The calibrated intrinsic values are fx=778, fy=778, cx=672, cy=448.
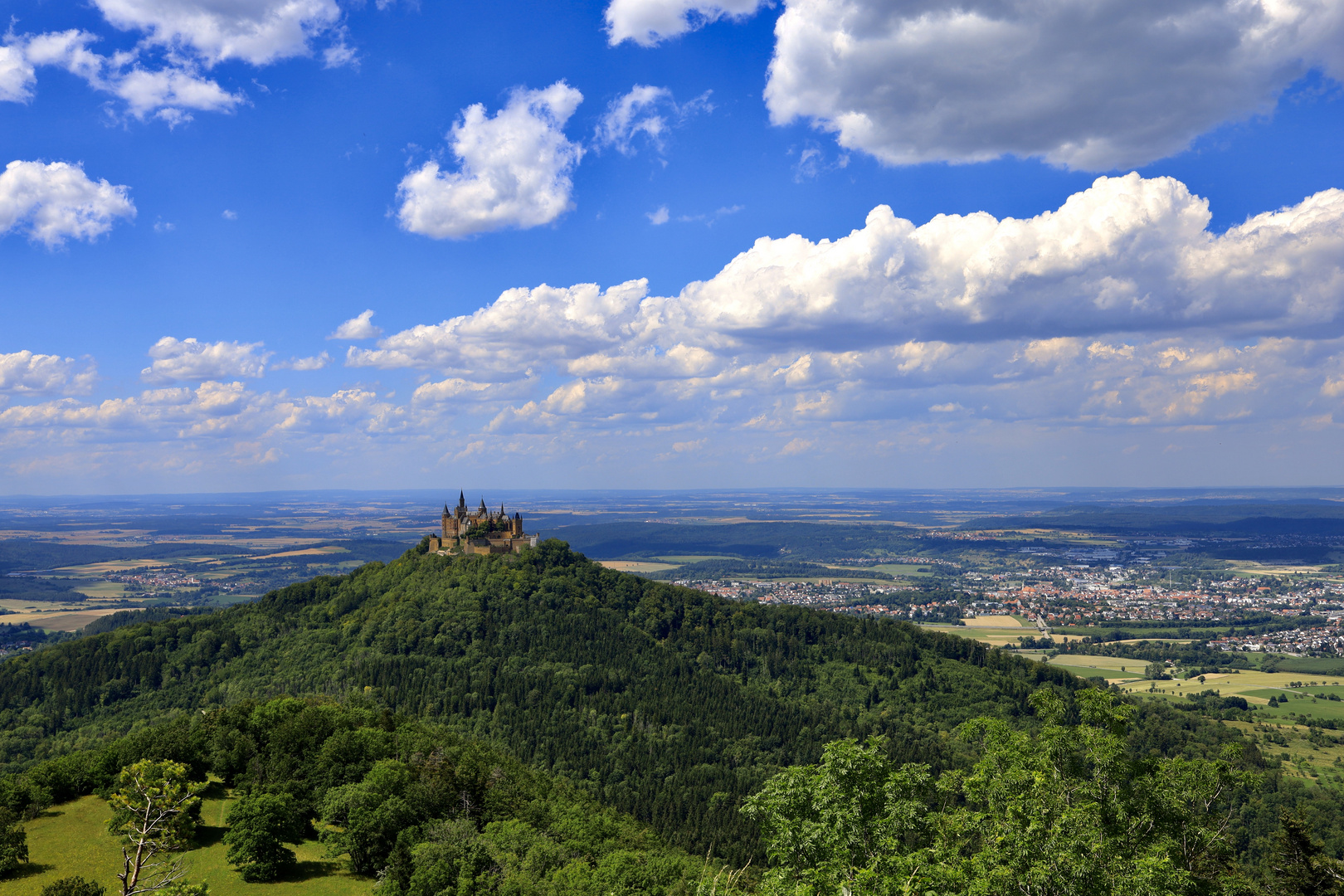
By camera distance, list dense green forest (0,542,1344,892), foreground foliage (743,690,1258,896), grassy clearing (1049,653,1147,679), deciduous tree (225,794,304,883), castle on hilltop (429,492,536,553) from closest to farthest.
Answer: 1. foreground foliage (743,690,1258,896)
2. deciduous tree (225,794,304,883)
3. dense green forest (0,542,1344,892)
4. castle on hilltop (429,492,536,553)
5. grassy clearing (1049,653,1147,679)

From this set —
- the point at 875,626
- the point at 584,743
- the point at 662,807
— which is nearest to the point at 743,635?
the point at 875,626

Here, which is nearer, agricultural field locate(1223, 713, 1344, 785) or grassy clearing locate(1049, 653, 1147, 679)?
agricultural field locate(1223, 713, 1344, 785)

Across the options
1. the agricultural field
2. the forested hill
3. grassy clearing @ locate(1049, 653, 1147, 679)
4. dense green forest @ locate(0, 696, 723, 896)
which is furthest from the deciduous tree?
grassy clearing @ locate(1049, 653, 1147, 679)

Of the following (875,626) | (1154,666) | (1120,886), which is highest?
(1120,886)

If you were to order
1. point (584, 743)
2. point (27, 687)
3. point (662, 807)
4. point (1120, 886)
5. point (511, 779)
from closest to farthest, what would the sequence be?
point (1120, 886)
point (511, 779)
point (662, 807)
point (584, 743)
point (27, 687)

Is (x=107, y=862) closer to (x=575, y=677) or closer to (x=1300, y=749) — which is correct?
(x=575, y=677)

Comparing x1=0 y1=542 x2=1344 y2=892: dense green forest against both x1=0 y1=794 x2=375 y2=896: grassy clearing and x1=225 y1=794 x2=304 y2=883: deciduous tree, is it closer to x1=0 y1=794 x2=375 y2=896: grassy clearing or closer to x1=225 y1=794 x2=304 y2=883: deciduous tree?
x1=0 y1=794 x2=375 y2=896: grassy clearing

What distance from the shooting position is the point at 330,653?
132 m

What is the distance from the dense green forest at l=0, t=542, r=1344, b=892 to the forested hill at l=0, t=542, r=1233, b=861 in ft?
1.29

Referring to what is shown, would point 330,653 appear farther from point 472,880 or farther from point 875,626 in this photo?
point 875,626

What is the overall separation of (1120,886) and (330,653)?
13228 cm

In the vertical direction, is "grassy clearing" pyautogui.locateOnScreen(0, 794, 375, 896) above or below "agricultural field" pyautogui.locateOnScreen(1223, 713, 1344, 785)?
above

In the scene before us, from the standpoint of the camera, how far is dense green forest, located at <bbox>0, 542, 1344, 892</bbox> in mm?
107125

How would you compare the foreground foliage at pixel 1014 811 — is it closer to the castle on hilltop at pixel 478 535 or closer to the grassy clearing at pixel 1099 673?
the castle on hilltop at pixel 478 535
